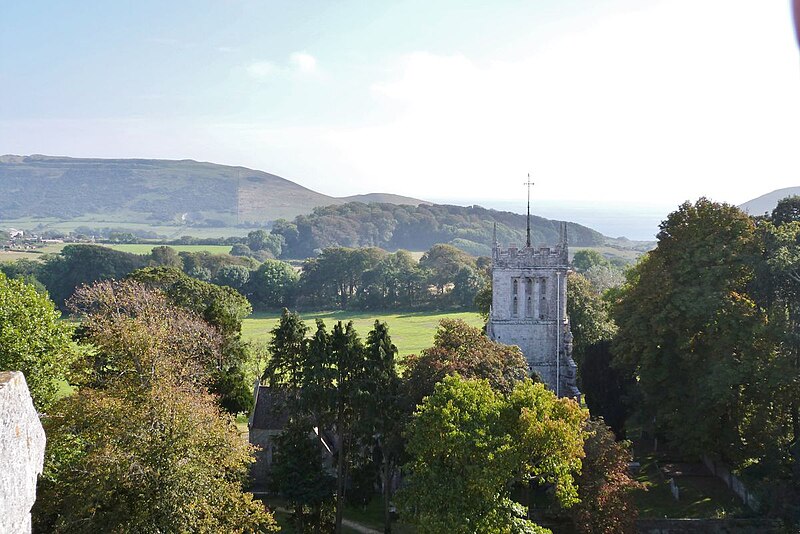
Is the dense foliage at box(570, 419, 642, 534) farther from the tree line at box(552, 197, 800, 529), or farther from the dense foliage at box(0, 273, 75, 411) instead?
the dense foliage at box(0, 273, 75, 411)

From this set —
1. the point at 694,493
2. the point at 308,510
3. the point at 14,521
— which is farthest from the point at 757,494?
the point at 14,521

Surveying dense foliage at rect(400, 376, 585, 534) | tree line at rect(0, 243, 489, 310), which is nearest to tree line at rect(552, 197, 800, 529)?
dense foliage at rect(400, 376, 585, 534)

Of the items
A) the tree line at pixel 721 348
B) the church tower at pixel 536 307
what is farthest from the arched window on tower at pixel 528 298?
the tree line at pixel 721 348

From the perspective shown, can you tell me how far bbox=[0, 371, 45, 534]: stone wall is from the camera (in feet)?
A: 23.2

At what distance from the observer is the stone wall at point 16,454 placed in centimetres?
707

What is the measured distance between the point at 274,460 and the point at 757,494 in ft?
57.8

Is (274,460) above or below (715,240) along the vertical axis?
below

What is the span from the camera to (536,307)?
35.0m

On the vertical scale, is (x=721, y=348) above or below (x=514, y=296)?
below

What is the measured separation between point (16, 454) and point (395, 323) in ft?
234

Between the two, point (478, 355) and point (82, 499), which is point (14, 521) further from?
point (478, 355)

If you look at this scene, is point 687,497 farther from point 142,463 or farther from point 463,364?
point 142,463

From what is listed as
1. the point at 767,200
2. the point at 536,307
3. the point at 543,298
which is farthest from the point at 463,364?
the point at 767,200

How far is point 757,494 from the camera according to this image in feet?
78.5
